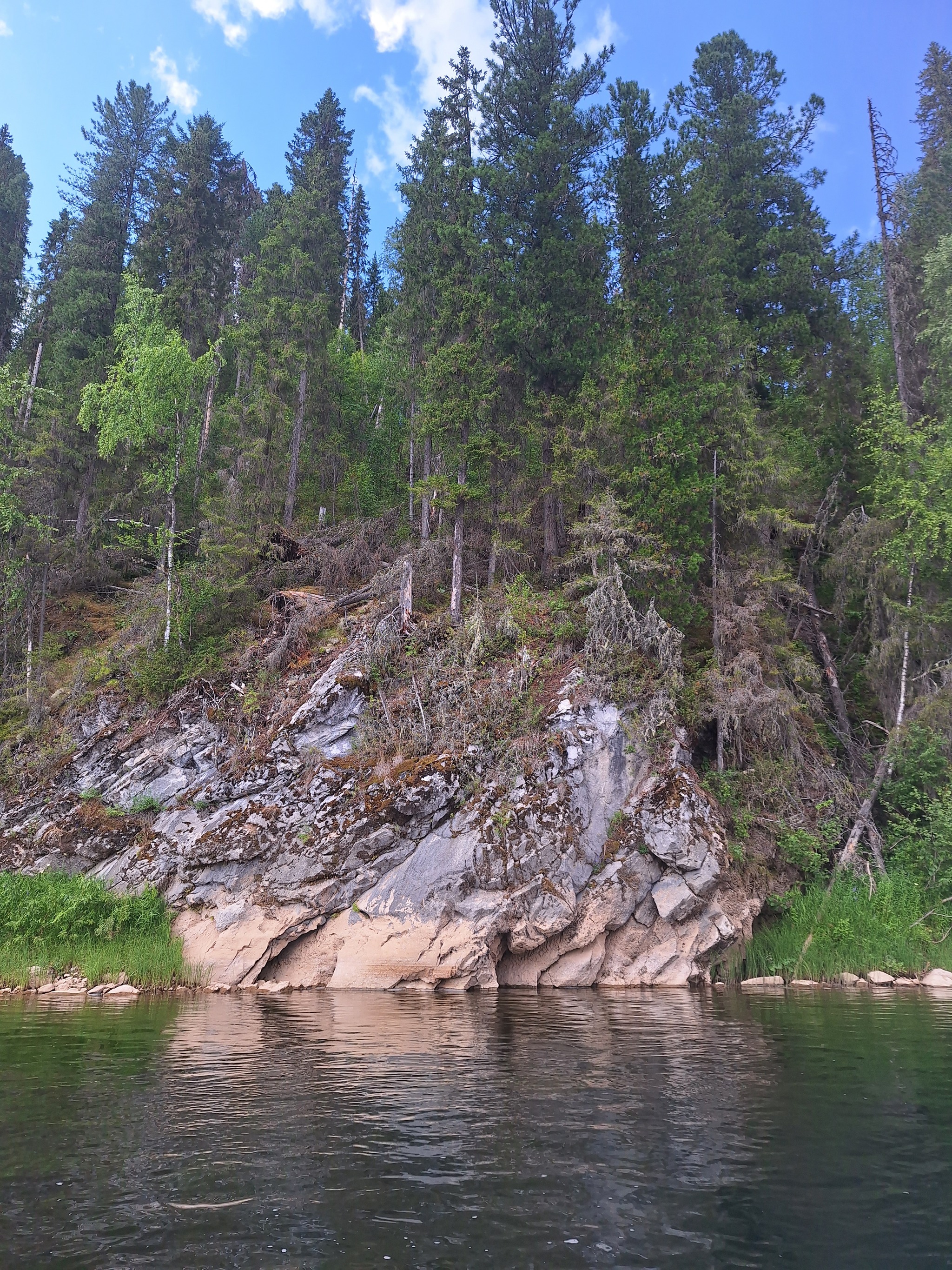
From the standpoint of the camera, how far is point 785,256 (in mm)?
30609

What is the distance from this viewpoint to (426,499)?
1120 inches

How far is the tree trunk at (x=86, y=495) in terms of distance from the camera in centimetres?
3275

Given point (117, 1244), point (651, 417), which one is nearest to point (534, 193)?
point (651, 417)

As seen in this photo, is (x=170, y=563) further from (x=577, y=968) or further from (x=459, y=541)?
(x=577, y=968)

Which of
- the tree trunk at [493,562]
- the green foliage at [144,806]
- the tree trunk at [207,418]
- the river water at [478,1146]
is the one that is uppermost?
the tree trunk at [207,418]

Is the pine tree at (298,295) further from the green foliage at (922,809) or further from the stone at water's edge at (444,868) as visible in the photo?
the green foliage at (922,809)

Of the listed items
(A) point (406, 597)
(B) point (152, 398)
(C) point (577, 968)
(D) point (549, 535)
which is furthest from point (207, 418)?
(C) point (577, 968)

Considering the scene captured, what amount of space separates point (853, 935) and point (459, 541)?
619 inches

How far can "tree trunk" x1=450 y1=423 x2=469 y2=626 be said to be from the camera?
1001 inches

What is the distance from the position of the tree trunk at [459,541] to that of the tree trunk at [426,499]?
1612mm

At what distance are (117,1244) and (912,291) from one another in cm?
3373

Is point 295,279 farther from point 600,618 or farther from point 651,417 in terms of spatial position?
point 600,618

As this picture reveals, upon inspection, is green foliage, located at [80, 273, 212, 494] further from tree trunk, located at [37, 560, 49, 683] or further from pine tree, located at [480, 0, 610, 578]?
pine tree, located at [480, 0, 610, 578]

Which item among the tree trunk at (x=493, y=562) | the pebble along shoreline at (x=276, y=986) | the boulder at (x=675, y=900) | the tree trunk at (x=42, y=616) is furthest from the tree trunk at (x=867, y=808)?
the tree trunk at (x=42, y=616)
